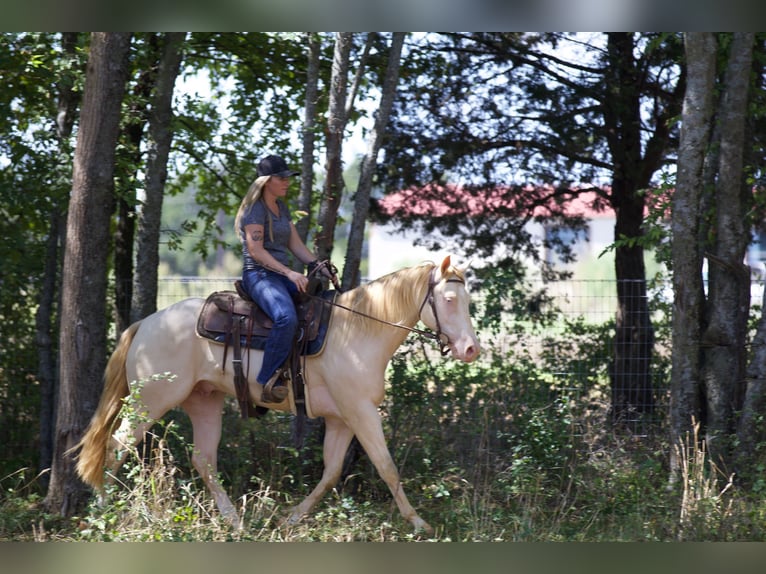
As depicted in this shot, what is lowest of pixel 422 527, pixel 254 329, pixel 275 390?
pixel 422 527

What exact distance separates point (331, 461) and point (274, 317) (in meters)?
1.28

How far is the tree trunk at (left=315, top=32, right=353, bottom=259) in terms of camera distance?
8.26m

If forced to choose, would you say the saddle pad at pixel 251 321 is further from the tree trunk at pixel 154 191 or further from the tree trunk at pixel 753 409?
the tree trunk at pixel 753 409

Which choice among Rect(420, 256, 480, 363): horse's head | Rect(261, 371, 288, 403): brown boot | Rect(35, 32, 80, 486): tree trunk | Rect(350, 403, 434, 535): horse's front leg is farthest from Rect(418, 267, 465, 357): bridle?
Rect(35, 32, 80, 486): tree trunk

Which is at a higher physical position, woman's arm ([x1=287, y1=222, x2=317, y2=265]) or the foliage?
woman's arm ([x1=287, y1=222, x2=317, y2=265])

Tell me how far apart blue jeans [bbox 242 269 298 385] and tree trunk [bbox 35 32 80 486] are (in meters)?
3.48

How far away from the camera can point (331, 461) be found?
22.6 ft

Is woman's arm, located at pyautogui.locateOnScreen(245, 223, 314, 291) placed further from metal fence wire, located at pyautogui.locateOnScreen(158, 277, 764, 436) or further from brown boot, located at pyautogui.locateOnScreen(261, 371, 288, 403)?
metal fence wire, located at pyautogui.locateOnScreen(158, 277, 764, 436)

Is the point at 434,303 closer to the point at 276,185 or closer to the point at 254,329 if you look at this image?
the point at 254,329

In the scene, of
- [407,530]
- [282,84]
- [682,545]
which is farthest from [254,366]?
[282,84]

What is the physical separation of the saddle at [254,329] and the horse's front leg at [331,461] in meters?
0.34

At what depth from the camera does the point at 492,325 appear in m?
9.33

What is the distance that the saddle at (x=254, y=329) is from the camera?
6.71m

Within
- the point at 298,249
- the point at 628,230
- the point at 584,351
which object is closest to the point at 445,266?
the point at 298,249
